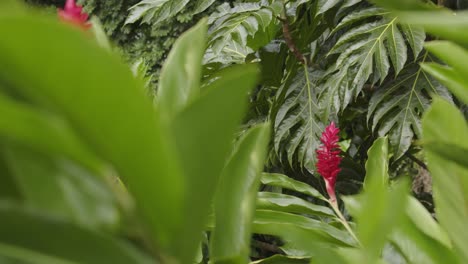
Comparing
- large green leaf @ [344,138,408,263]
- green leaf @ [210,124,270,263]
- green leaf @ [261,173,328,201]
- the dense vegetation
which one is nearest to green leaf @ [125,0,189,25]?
green leaf @ [261,173,328,201]

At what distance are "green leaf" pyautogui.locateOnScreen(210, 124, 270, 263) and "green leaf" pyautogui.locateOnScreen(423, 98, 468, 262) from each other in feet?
0.47

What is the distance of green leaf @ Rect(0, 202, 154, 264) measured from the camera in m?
0.21

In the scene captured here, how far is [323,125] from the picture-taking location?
147cm

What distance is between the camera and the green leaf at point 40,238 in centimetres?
21

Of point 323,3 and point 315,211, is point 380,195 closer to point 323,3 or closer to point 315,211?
point 315,211

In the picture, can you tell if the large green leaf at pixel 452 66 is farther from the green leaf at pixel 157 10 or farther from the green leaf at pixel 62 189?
the green leaf at pixel 157 10

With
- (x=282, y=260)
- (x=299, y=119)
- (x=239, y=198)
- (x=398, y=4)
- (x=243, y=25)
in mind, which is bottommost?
(x=299, y=119)

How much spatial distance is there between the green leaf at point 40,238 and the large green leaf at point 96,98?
0.03 m

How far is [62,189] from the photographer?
221 millimetres

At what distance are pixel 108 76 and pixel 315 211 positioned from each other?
618mm

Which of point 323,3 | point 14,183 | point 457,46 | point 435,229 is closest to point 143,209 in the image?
point 14,183

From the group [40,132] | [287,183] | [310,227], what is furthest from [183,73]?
[287,183]

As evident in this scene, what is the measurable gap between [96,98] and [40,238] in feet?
0.19

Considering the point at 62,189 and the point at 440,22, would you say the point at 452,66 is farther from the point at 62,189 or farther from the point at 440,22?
the point at 62,189
